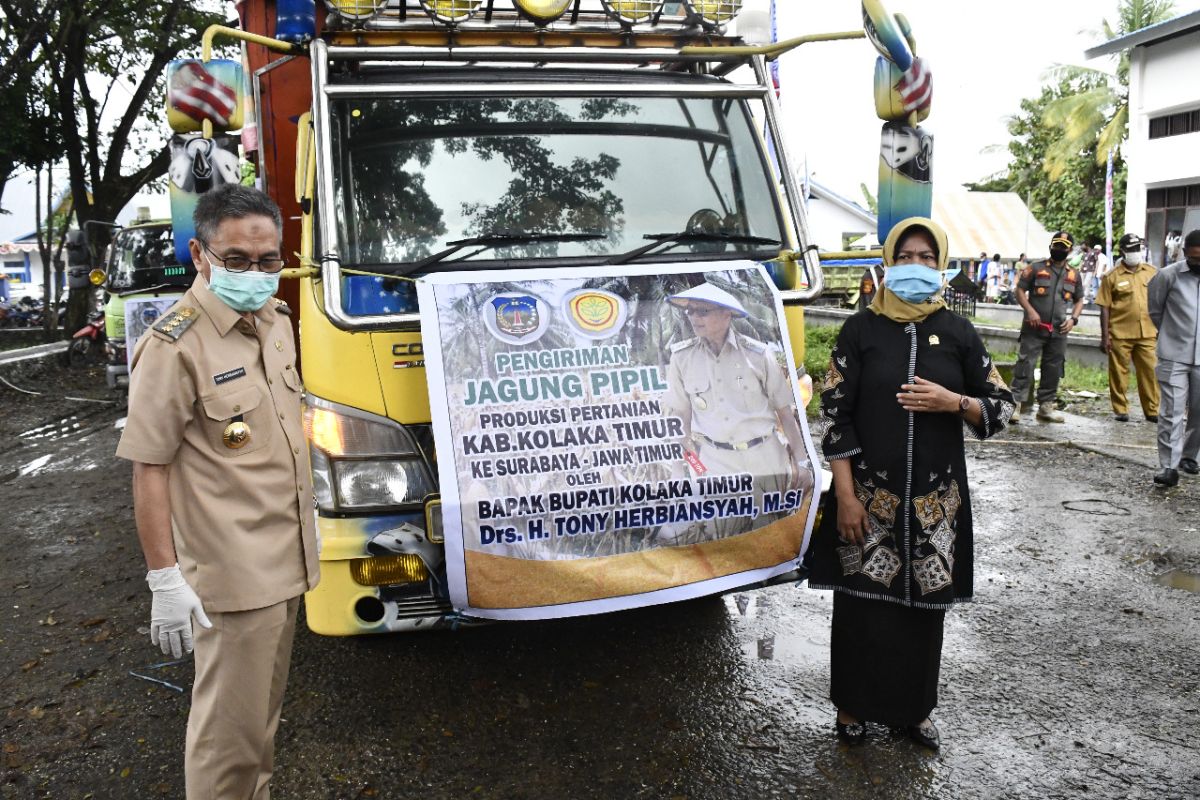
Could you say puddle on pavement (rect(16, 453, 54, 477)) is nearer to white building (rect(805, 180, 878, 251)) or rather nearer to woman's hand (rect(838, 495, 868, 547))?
woman's hand (rect(838, 495, 868, 547))

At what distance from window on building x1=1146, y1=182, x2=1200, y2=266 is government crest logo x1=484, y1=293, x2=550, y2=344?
24.1 meters

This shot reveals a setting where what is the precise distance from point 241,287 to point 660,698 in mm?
2275

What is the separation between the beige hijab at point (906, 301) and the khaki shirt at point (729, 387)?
16.3 inches

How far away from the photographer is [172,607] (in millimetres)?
2283

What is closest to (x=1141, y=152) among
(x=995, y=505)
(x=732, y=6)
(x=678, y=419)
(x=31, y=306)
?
(x=995, y=505)

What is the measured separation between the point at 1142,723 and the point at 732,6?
3390 mm

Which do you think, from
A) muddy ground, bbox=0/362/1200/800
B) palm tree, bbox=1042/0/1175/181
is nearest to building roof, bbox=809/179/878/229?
palm tree, bbox=1042/0/1175/181

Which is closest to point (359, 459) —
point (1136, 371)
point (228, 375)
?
point (228, 375)

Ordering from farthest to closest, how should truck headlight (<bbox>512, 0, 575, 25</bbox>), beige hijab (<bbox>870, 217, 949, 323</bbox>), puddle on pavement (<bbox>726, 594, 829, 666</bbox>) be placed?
puddle on pavement (<bbox>726, 594, 829, 666</bbox>) < truck headlight (<bbox>512, 0, 575, 25</bbox>) < beige hijab (<bbox>870, 217, 949, 323</bbox>)

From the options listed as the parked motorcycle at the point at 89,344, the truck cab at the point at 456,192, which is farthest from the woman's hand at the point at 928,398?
the parked motorcycle at the point at 89,344

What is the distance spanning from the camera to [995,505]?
656 centimetres

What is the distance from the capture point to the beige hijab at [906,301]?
10.6 ft

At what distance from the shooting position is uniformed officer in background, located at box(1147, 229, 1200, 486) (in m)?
6.75

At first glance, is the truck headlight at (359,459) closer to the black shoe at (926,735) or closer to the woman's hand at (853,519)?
the woman's hand at (853,519)
